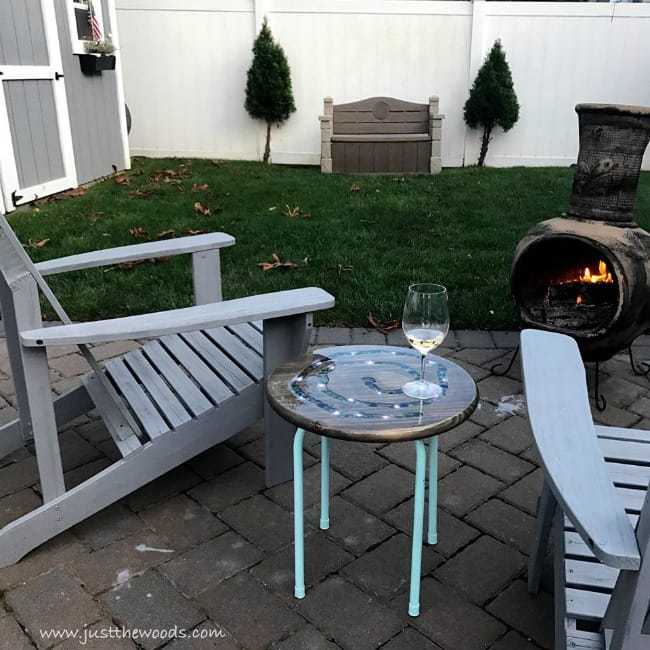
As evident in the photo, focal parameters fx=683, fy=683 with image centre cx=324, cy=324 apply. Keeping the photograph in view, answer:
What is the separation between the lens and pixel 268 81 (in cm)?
855

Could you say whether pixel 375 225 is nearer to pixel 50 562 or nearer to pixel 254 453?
pixel 254 453

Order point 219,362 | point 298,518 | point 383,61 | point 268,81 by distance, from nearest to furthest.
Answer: point 298,518 < point 219,362 < point 268,81 < point 383,61

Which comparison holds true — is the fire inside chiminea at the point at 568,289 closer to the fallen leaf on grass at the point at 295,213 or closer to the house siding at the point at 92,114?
the fallen leaf on grass at the point at 295,213

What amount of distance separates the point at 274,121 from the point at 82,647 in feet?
25.9

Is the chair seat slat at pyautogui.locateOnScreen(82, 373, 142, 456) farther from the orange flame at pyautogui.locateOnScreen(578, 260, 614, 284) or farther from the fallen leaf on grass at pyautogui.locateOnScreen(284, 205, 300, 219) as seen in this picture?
the fallen leaf on grass at pyautogui.locateOnScreen(284, 205, 300, 219)

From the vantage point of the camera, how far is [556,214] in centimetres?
639

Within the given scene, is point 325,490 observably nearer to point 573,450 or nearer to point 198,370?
point 198,370

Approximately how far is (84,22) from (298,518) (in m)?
7.11

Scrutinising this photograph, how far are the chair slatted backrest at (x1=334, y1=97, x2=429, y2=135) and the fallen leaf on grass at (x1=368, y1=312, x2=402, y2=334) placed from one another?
189 inches

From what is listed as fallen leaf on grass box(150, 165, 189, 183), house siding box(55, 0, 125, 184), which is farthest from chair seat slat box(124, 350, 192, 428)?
house siding box(55, 0, 125, 184)

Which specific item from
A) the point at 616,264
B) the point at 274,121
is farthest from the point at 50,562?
the point at 274,121

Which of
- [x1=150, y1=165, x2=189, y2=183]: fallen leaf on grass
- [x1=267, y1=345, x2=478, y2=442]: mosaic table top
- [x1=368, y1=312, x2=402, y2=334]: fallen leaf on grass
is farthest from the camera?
[x1=150, y1=165, x2=189, y2=183]: fallen leaf on grass

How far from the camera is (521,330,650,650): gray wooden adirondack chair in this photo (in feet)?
3.69

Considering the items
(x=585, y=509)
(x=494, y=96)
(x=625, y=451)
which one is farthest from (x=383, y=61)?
(x=585, y=509)
